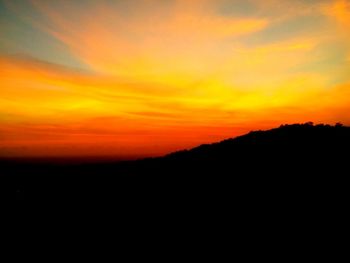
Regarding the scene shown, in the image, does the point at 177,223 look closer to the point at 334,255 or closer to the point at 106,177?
the point at 334,255

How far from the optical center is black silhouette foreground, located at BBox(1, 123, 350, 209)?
1686cm

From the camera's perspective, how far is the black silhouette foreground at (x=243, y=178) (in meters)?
16.9

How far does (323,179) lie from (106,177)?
875 inches

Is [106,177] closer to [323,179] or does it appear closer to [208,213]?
[208,213]

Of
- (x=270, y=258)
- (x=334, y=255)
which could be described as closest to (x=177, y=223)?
(x=270, y=258)

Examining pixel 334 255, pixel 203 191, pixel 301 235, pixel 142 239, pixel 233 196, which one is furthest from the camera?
pixel 203 191

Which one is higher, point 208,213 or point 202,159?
point 202,159

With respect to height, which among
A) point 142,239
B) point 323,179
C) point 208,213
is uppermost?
point 323,179

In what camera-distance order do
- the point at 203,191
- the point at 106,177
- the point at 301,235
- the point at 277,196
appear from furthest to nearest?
the point at 106,177 < the point at 203,191 < the point at 277,196 < the point at 301,235

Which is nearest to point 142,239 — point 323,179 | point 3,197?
point 323,179

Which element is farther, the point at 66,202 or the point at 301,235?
the point at 66,202

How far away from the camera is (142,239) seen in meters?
15.4

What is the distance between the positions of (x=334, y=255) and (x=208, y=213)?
274 inches

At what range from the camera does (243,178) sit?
1972 cm
